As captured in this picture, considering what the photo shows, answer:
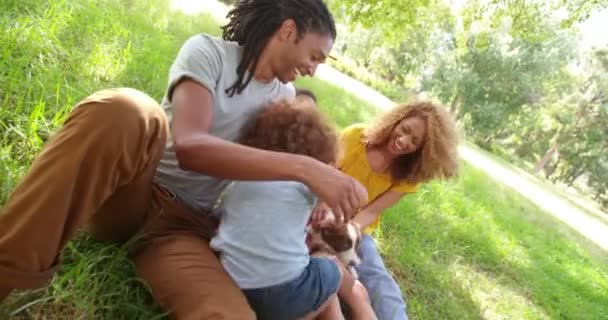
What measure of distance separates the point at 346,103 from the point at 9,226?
7399 millimetres

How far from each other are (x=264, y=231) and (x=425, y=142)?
1.58 meters

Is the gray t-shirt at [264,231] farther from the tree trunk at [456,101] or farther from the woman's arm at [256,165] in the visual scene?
the tree trunk at [456,101]

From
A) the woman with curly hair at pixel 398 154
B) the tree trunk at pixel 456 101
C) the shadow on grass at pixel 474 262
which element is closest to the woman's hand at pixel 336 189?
the woman with curly hair at pixel 398 154

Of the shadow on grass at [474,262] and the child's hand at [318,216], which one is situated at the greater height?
the child's hand at [318,216]

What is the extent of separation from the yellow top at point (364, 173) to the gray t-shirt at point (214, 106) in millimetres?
1067

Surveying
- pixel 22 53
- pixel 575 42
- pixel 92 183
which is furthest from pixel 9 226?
pixel 575 42

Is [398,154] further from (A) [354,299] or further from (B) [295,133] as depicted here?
(B) [295,133]

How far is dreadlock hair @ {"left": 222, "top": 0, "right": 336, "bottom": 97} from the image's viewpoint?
1.89 m

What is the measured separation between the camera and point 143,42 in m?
4.04

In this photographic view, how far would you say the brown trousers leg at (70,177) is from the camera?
1.15 metres

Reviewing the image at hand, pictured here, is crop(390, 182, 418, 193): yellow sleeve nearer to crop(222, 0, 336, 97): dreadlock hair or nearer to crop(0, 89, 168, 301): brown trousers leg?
crop(222, 0, 336, 97): dreadlock hair

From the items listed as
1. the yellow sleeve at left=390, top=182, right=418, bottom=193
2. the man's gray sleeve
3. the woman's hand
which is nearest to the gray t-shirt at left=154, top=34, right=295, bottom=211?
the man's gray sleeve

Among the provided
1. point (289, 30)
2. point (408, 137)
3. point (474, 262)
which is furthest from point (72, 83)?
point (474, 262)

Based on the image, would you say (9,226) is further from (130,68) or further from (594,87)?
(594,87)
